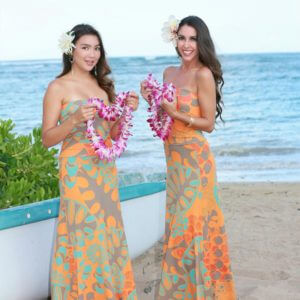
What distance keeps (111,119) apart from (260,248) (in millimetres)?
3375

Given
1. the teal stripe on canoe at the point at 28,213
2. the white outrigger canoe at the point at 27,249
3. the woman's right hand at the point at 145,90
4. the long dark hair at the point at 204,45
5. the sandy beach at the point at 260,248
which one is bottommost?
the sandy beach at the point at 260,248

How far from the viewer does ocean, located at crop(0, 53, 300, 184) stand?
14448 millimetres

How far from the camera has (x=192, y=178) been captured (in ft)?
14.6

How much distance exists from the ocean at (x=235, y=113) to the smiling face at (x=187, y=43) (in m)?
0.26

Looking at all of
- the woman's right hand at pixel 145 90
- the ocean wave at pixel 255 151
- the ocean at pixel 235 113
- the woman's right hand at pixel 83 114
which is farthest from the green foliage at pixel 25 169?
the ocean wave at pixel 255 151

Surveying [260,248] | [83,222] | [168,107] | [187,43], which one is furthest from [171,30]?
[260,248]

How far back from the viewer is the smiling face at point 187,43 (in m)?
4.37

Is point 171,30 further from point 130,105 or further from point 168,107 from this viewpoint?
point 130,105

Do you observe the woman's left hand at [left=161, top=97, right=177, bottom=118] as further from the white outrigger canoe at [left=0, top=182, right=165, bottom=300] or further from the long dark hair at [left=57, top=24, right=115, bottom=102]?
the white outrigger canoe at [left=0, top=182, right=165, bottom=300]

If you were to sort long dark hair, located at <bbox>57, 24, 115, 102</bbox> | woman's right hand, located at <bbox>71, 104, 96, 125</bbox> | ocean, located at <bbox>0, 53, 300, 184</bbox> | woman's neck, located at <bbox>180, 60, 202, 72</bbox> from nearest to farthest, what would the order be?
woman's right hand, located at <bbox>71, 104, 96, 125</bbox> < long dark hair, located at <bbox>57, 24, 115, 102</bbox> < woman's neck, located at <bbox>180, 60, 202, 72</bbox> < ocean, located at <bbox>0, 53, 300, 184</bbox>

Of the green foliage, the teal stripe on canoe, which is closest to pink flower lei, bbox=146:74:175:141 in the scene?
the teal stripe on canoe

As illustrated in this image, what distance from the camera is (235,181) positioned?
1262 centimetres

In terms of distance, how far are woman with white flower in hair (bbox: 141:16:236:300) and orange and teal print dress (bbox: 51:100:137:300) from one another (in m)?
0.54

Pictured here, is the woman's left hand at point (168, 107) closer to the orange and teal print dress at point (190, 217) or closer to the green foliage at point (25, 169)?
the orange and teal print dress at point (190, 217)
